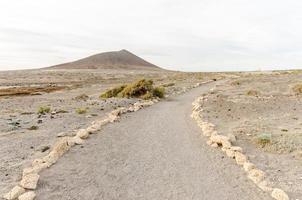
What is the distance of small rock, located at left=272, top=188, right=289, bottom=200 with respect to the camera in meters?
7.64

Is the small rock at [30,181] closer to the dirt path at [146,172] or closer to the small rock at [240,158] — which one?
the dirt path at [146,172]

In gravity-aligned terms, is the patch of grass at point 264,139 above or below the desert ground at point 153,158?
above

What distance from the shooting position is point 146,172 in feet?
31.3

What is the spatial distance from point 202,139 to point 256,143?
6.17 ft

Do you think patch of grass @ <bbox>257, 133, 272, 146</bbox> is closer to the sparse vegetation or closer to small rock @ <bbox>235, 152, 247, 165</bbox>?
small rock @ <bbox>235, 152, 247, 165</bbox>

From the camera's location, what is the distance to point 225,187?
8484mm

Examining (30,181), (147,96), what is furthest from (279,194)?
(147,96)

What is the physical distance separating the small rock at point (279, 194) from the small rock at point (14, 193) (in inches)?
203

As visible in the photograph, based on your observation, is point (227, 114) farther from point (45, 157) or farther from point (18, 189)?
point (18, 189)

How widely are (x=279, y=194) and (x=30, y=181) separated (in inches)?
207

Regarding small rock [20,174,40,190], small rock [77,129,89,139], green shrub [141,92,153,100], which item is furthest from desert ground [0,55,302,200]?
green shrub [141,92,153,100]

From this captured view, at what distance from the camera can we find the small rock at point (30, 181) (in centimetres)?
819

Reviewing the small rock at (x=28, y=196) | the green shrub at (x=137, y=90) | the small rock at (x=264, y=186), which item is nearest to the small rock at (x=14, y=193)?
the small rock at (x=28, y=196)

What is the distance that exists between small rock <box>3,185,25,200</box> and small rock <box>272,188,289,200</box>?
5.17m
